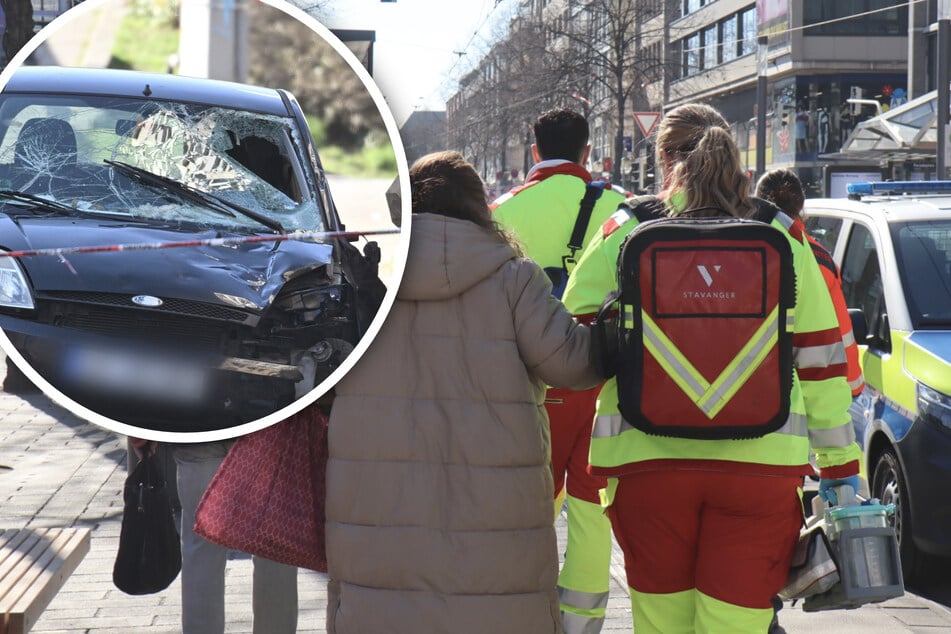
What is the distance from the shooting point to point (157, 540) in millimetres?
2934

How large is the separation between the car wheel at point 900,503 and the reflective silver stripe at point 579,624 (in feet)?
7.42

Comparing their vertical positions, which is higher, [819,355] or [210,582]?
[819,355]

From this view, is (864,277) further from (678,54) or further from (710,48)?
(678,54)

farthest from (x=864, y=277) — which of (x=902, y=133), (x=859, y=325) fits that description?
(x=902, y=133)

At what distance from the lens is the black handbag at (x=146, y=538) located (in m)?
2.88

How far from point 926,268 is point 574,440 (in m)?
3.19

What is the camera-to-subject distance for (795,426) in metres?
3.23

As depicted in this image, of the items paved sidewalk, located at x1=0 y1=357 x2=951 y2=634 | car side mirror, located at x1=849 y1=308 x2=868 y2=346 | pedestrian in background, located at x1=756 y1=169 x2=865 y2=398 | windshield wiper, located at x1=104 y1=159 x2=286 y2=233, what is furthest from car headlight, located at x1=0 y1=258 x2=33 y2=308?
car side mirror, located at x1=849 y1=308 x2=868 y2=346

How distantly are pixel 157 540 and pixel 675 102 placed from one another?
5454 centimetres

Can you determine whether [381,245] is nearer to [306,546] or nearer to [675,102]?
[306,546]

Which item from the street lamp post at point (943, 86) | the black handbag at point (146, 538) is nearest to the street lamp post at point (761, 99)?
the street lamp post at point (943, 86)

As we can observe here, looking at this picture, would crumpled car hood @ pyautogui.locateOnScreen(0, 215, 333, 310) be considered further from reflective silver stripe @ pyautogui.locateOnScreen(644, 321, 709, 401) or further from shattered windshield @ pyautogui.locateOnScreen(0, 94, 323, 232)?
reflective silver stripe @ pyautogui.locateOnScreen(644, 321, 709, 401)

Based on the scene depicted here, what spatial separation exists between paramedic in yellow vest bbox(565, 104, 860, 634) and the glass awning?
18076 mm

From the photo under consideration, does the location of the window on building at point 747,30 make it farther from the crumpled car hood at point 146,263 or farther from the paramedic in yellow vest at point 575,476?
the crumpled car hood at point 146,263
